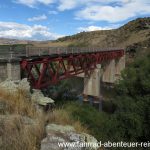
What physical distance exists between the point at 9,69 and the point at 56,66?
17.9 metres

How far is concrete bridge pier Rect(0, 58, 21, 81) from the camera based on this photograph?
2177cm

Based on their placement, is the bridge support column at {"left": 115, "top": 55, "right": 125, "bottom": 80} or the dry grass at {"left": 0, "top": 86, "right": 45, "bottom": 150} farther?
the bridge support column at {"left": 115, "top": 55, "right": 125, "bottom": 80}

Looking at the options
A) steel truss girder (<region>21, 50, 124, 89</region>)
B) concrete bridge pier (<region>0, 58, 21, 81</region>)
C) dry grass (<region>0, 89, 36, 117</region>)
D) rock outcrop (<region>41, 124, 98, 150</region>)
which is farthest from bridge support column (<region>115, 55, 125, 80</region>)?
rock outcrop (<region>41, 124, 98, 150</region>)

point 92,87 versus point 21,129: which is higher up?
point 21,129

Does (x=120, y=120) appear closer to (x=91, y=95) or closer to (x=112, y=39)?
(x=91, y=95)

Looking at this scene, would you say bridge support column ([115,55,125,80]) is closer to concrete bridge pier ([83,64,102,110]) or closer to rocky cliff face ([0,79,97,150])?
concrete bridge pier ([83,64,102,110])

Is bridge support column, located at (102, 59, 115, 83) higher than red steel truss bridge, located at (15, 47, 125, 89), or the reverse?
red steel truss bridge, located at (15, 47, 125, 89)

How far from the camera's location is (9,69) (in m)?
22.1

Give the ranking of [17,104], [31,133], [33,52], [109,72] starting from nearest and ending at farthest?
[31,133]
[17,104]
[33,52]
[109,72]

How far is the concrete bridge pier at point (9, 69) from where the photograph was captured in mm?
21766

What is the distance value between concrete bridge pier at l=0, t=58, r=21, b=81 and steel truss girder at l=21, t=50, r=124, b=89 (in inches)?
53.6

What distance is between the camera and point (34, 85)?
25.1 meters

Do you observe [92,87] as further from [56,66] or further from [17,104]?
[17,104]

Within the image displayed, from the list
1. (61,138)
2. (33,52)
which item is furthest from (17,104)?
(33,52)
